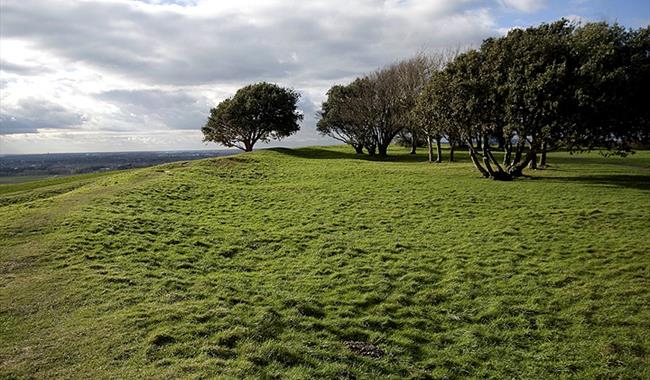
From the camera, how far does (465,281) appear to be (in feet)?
40.1

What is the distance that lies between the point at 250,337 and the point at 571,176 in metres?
29.0

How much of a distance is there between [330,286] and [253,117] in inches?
2010

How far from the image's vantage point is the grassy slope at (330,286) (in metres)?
8.11

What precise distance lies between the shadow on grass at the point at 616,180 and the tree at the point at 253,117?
135 feet

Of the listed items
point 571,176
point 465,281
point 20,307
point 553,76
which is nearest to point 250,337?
point 20,307

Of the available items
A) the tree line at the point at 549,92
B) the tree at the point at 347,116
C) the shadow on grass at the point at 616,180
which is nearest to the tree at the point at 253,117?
the tree at the point at 347,116

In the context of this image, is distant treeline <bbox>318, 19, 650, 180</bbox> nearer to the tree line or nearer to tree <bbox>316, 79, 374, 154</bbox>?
the tree line

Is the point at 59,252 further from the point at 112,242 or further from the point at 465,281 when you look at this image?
the point at 465,281

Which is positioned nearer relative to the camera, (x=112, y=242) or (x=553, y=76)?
(x=112, y=242)

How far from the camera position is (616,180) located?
26828 mm

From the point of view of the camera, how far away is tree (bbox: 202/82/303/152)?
195 ft

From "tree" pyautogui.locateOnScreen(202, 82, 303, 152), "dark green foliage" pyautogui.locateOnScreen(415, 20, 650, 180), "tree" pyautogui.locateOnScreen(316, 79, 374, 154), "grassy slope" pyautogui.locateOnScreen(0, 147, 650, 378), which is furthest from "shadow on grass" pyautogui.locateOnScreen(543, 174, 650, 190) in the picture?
"tree" pyautogui.locateOnScreen(202, 82, 303, 152)

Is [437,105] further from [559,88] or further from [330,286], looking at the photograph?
[330,286]

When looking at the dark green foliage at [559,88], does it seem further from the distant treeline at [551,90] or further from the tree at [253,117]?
the tree at [253,117]
